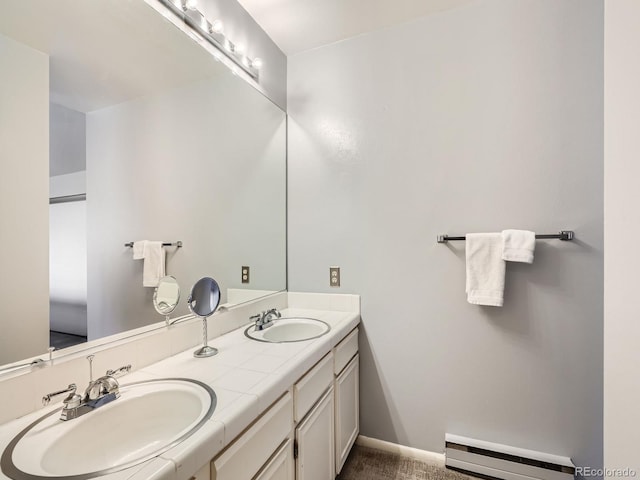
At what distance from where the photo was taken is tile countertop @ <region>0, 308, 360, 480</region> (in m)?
0.62

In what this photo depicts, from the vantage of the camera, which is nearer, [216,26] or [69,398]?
[69,398]

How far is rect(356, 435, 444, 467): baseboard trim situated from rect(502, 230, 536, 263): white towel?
1179 millimetres

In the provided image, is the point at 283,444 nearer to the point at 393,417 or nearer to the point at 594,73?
the point at 393,417

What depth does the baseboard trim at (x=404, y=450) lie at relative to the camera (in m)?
1.66

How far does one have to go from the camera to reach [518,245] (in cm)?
142

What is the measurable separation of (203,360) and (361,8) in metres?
1.96

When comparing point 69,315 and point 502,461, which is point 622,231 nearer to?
point 502,461

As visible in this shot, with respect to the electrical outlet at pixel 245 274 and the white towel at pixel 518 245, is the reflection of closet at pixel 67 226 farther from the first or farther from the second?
the white towel at pixel 518 245

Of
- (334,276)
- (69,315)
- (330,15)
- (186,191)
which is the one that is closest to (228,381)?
(69,315)

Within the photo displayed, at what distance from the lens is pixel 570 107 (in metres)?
1.43

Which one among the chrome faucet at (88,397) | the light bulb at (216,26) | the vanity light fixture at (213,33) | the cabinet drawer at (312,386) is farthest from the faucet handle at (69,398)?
the light bulb at (216,26)

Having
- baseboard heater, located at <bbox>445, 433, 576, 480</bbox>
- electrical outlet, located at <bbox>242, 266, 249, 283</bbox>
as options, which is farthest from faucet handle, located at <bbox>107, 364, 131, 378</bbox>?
baseboard heater, located at <bbox>445, 433, 576, 480</bbox>

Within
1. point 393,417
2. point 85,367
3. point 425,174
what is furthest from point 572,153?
point 85,367

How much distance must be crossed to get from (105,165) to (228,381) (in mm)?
876
